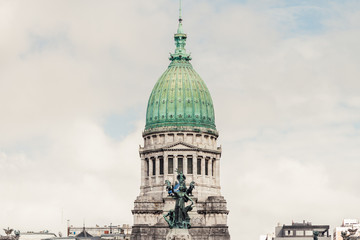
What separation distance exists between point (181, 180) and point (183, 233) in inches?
296

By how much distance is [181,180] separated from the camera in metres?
185

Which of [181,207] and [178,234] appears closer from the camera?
→ [181,207]

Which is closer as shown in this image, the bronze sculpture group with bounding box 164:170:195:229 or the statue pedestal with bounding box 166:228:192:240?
the bronze sculpture group with bounding box 164:170:195:229

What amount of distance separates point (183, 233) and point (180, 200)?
4858 mm

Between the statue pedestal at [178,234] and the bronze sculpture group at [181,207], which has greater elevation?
the bronze sculpture group at [181,207]

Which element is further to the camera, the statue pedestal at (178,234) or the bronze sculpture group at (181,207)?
the statue pedestal at (178,234)

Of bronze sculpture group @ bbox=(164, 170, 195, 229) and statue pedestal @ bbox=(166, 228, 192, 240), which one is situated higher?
bronze sculpture group @ bbox=(164, 170, 195, 229)

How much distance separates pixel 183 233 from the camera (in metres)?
185

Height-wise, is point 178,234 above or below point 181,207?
below

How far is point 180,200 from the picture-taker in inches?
7229
